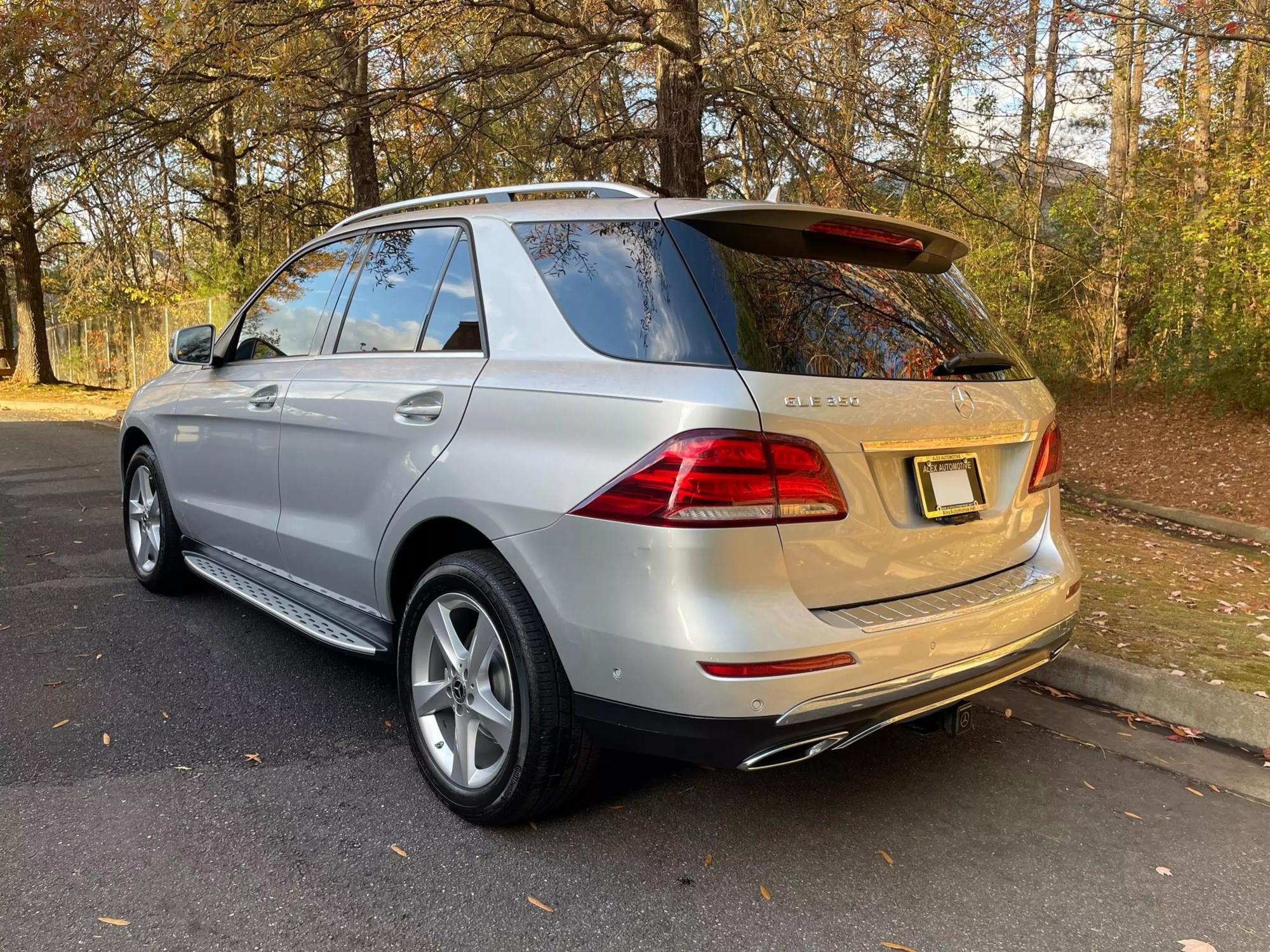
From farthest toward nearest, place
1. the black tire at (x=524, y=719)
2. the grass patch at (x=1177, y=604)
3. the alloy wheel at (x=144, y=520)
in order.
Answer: the alloy wheel at (x=144, y=520) < the grass patch at (x=1177, y=604) < the black tire at (x=524, y=719)

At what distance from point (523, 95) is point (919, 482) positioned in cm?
723

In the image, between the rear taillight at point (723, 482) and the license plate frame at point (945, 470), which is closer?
the rear taillight at point (723, 482)

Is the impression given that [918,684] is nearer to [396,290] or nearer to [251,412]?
[396,290]

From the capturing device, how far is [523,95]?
8.62m

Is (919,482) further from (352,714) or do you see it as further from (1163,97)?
(1163,97)

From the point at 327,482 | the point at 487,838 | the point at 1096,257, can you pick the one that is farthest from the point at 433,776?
the point at 1096,257

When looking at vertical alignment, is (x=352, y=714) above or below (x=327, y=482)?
below

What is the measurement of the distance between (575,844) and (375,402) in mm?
1571

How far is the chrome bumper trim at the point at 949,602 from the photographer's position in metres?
2.40

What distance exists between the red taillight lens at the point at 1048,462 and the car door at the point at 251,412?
271 cm

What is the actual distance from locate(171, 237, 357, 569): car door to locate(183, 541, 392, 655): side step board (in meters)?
0.08

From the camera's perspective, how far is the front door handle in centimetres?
386

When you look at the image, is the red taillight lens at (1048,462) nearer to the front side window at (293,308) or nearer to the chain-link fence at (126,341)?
the front side window at (293,308)

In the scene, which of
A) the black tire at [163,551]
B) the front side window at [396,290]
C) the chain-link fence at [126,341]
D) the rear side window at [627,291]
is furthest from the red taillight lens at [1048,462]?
the chain-link fence at [126,341]
